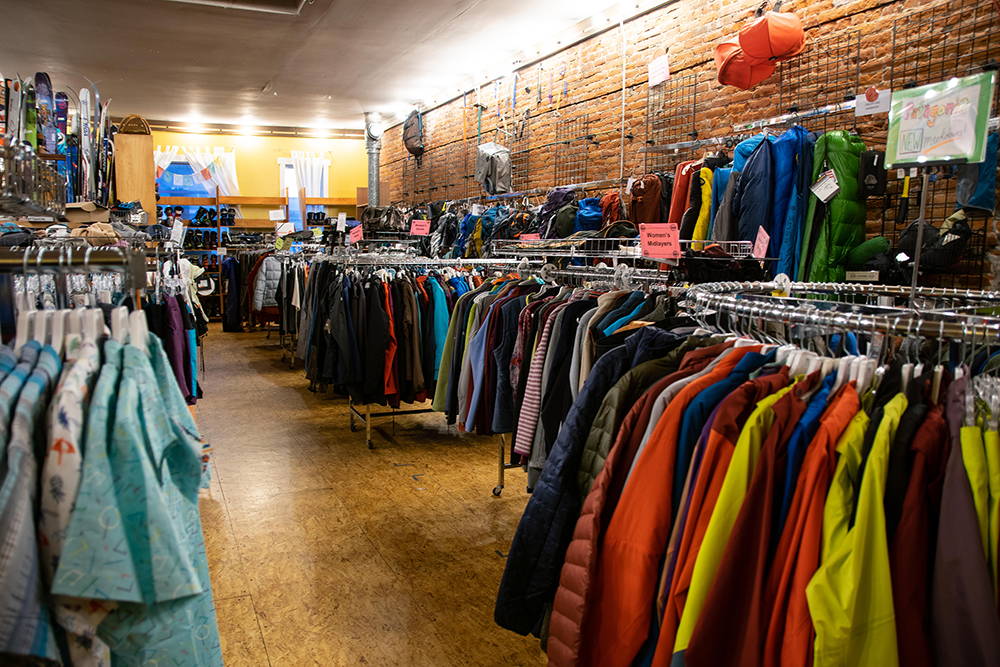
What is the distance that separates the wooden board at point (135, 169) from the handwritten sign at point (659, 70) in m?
4.42

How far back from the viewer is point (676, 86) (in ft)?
21.2

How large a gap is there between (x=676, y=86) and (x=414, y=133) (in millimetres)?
6535

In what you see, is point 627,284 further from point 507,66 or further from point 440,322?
point 507,66

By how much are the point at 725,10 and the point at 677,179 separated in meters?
1.66

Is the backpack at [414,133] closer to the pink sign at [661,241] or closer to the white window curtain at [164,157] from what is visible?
the white window curtain at [164,157]

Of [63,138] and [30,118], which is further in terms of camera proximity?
[63,138]

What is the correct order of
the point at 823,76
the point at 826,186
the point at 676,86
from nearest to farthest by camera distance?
the point at 826,186 → the point at 823,76 → the point at 676,86

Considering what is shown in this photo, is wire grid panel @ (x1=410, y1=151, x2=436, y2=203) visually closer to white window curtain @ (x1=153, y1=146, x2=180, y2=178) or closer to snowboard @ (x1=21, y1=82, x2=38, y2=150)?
white window curtain @ (x1=153, y1=146, x2=180, y2=178)

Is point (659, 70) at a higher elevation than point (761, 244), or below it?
higher

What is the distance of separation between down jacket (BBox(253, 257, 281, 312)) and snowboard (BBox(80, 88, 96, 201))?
412 cm

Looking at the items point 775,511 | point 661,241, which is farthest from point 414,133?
point 775,511

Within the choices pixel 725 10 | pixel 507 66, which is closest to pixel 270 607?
pixel 725 10

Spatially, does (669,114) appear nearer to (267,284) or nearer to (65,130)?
(65,130)

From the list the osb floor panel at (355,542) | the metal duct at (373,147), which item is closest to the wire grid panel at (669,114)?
the osb floor panel at (355,542)
